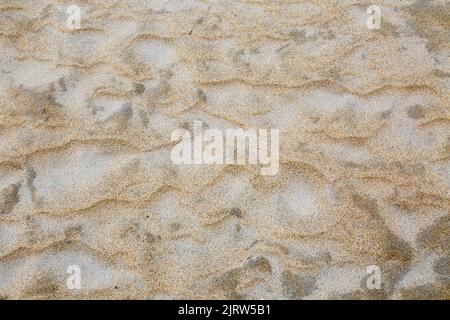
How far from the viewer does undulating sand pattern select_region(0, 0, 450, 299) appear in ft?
6.06

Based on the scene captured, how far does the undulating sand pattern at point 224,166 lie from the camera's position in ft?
6.06

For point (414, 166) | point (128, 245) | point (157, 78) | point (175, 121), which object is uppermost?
point (157, 78)

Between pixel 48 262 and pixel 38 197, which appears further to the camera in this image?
pixel 38 197

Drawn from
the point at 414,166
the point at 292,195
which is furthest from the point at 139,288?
the point at 414,166

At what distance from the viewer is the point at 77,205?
1.97m

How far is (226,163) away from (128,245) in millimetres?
545

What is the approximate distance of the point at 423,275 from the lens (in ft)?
5.99

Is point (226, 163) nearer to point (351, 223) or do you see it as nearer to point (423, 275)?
point (351, 223)

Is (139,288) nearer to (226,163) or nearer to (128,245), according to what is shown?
(128,245)

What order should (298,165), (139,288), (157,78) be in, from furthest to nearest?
(157,78) < (298,165) < (139,288)

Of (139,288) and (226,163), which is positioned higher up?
(226,163)

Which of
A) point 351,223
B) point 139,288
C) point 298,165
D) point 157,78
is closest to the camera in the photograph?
point 139,288

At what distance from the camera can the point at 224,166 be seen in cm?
207

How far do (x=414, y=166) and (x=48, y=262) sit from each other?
1584 mm
